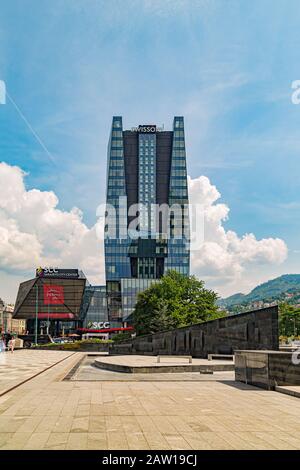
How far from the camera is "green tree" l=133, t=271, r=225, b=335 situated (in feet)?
201

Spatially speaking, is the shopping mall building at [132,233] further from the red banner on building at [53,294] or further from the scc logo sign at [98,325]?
the red banner on building at [53,294]

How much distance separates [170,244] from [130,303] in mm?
20148

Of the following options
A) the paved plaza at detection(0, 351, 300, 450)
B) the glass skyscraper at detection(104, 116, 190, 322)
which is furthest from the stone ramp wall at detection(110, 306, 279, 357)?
the glass skyscraper at detection(104, 116, 190, 322)

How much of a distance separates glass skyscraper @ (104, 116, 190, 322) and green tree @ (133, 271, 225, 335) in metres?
54.0

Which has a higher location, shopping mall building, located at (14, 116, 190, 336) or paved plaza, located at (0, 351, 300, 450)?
shopping mall building, located at (14, 116, 190, 336)

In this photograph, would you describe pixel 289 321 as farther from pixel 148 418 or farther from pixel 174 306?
pixel 148 418

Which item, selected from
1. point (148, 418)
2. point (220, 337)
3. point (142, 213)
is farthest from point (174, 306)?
point (142, 213)

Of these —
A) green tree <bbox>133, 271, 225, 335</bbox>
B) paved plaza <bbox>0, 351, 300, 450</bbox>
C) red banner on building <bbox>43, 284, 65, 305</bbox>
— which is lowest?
paved plaza <bbox>0, 351, 300, 450</bbox>

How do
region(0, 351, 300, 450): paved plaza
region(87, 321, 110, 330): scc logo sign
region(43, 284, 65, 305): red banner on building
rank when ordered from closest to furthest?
region(0, 351, 300, 450): paved plaza → region(87, 321, 110, 330): scc logo sign → region(43, 284, 65, 305): red banner on building

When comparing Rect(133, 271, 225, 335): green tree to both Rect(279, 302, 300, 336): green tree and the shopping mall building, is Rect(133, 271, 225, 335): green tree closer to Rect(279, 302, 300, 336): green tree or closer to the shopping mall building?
the shopping mall building

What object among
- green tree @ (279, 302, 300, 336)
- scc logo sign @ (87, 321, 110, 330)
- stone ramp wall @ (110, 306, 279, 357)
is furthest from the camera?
scc logo sign @ (87, 321, 110, 330)

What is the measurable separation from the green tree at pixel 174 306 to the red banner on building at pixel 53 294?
229 feet

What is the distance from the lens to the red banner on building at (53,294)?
434 ft

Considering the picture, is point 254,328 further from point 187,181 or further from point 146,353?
point 187,181
